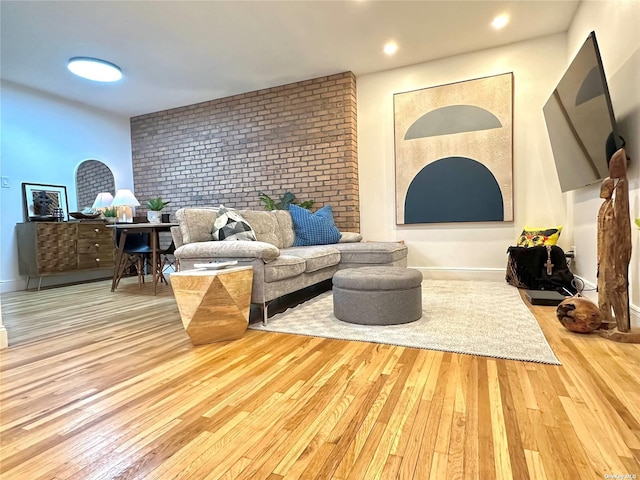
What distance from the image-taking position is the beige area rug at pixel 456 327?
1819mm

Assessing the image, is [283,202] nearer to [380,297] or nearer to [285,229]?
[285,229]

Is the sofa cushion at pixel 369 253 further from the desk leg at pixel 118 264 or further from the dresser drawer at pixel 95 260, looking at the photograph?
the dresser drawer at pixel 95 260

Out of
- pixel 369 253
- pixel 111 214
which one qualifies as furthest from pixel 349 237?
pixel 111 214

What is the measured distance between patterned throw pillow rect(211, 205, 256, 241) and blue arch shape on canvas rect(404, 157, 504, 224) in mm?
2277

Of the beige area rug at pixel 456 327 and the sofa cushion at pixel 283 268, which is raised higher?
the sofa cushion at pixel 283 268

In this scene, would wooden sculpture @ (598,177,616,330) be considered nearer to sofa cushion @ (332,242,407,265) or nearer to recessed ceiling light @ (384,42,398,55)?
sofa cushion @ (332,242,407,265)

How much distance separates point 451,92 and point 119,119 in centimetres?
519

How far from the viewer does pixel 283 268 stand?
7.93ft

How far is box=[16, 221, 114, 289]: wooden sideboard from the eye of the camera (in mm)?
4082

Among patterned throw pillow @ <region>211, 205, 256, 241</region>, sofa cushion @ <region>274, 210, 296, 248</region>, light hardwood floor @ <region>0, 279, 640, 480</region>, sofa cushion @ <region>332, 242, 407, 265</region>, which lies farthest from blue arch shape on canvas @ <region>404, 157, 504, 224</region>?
patterned throw pillow @ <region>211, 205, 256, 241</region>

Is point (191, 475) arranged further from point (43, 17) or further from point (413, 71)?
point (413, 71)

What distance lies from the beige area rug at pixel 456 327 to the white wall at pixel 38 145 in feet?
12.9

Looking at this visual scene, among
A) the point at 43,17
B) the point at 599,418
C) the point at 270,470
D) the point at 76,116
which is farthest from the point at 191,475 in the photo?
the point at 76,116

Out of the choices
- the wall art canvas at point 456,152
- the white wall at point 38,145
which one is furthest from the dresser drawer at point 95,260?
the wall art canvas at point 456,152
